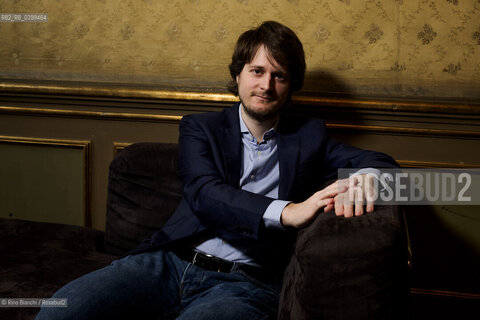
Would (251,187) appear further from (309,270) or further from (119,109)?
(119,109)

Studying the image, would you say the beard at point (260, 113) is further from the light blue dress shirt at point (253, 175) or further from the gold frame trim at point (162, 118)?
the gold frame trim at point (162, 118)

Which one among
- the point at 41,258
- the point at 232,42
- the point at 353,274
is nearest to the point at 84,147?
the point at 41,258

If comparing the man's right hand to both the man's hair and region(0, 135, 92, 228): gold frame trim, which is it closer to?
the man's hair

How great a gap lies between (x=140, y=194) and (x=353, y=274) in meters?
1.07

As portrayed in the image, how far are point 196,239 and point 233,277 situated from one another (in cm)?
21

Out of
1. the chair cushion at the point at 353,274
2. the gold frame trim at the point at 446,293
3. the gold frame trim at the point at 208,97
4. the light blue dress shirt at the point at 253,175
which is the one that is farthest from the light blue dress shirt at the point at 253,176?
the gold frame trim at the point at 446,293

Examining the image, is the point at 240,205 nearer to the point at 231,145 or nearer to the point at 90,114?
the point at 231,145

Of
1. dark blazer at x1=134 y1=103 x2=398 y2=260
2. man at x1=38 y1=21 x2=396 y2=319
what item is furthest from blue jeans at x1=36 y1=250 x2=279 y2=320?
dark blazer at x1=134 y1=103 x2=398 y2=260

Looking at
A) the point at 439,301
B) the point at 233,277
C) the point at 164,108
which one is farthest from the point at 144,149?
the point at 439,301

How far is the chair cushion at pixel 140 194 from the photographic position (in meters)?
1.91

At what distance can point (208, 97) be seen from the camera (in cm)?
221

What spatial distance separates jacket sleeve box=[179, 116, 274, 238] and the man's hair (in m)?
0.30

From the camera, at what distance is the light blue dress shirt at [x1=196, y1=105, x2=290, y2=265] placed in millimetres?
1551

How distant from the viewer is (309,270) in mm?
1158
